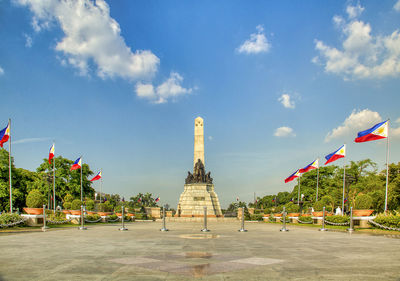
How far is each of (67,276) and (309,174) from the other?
6468cm

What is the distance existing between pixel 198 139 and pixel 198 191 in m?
8.10

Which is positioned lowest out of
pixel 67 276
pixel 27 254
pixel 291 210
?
pixel 291 210

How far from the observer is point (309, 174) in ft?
Answer: 215

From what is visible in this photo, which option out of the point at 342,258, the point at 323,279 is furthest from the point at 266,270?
the point at 342,258

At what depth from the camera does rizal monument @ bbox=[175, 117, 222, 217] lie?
44094mm

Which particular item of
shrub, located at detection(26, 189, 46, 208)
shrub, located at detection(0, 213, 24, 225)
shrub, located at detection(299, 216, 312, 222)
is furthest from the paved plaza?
shrub, located at detection(299, 216, 312, 222)

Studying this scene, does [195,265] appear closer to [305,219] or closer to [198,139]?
[305,219]

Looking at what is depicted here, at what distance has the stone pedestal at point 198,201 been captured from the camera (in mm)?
43856

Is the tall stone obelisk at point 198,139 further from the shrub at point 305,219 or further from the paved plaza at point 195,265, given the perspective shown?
the paved plaza at point 195,265

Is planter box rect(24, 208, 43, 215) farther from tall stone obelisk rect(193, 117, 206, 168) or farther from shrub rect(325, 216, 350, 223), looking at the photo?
tall stone obelisk rect(193, 117, 206, 168)

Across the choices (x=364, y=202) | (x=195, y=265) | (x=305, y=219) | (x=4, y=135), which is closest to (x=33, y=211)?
(x=4, y=135)

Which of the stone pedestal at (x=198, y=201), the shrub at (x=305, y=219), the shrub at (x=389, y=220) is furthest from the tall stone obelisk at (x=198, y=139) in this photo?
the shrub at (x=389, y=220)

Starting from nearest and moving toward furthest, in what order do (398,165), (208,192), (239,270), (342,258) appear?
(239,270)
(342,258)
(398,165)
(208,192)

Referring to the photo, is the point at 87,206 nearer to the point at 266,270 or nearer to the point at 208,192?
the point at 208,192
